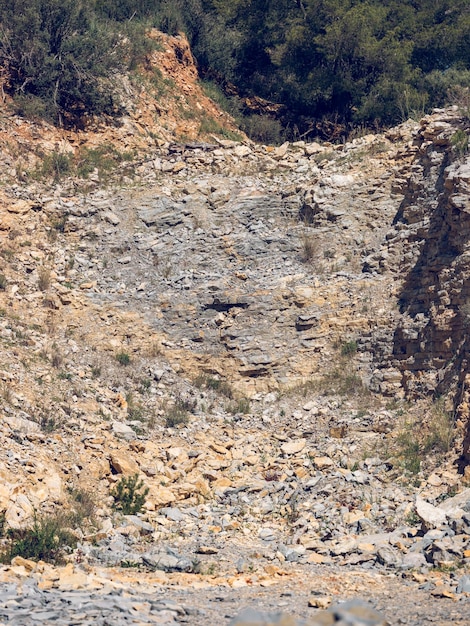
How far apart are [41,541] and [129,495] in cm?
208

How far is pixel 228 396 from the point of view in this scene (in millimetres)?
15547

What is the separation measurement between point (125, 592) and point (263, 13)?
1982 cm

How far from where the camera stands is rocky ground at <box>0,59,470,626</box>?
941 cm

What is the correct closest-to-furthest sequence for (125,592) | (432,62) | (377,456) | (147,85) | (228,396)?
(125,592) < (377,456) < (228,396) < (147,85) < (432,62)

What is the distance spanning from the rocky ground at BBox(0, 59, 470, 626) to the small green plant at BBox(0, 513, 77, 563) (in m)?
0.17

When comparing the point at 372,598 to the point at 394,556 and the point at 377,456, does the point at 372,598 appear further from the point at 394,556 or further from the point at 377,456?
the point at 377,456

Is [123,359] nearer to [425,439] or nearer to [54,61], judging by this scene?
[425,439]

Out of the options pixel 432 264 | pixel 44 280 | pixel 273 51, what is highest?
pixel 273 51

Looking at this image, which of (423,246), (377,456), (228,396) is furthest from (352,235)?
(377,456)

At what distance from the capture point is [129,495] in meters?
12.2

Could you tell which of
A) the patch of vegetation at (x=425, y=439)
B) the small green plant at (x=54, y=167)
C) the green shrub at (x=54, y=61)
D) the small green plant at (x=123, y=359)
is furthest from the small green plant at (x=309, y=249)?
the green shrub at (x=54, y=61)

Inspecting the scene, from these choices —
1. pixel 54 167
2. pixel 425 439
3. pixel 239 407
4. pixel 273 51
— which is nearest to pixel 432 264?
pixel 425 439

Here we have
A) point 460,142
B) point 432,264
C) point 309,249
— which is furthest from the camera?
point 309,249

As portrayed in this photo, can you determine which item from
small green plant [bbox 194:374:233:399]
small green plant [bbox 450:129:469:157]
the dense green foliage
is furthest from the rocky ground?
the dense green foliage
